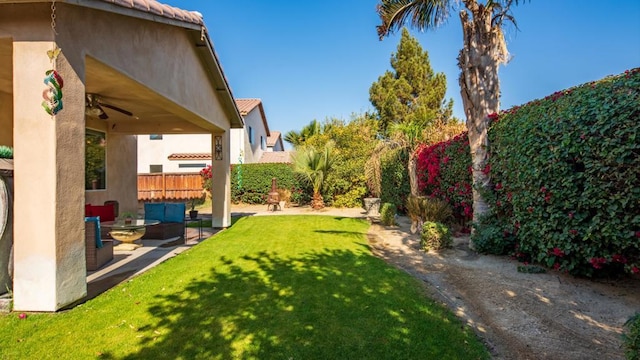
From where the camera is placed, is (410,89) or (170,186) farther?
(410,89)

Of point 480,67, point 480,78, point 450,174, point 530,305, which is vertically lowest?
point 530,305

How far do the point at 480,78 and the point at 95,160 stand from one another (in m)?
11.8

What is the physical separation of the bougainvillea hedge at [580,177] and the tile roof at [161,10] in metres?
6.39

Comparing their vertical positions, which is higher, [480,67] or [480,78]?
[480,67]

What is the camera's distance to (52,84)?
3.56 metres

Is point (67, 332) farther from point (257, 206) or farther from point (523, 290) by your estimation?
point (257, 206)

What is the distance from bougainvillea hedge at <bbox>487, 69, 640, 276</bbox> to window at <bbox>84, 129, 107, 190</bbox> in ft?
38.9

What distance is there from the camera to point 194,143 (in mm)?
24172

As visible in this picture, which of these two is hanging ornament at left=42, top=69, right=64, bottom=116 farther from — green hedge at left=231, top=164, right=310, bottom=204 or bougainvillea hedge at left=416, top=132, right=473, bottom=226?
green hedge at left=231, top=164, right=310, bottom=204

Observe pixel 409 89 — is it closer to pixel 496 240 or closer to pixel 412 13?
pixel 412 13

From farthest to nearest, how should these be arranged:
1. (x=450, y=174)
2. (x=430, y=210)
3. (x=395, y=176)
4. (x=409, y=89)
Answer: (x=409, y=89), (x=395, y=176), (x=450, y=174), (x=430, y=210)

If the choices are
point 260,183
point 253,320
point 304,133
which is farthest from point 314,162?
point 304,133

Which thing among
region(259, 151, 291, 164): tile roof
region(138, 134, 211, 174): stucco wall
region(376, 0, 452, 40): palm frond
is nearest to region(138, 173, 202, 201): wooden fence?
region(138, 134, 211, 174): stucco wall

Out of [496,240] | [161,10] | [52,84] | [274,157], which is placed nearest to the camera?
[52,84]
